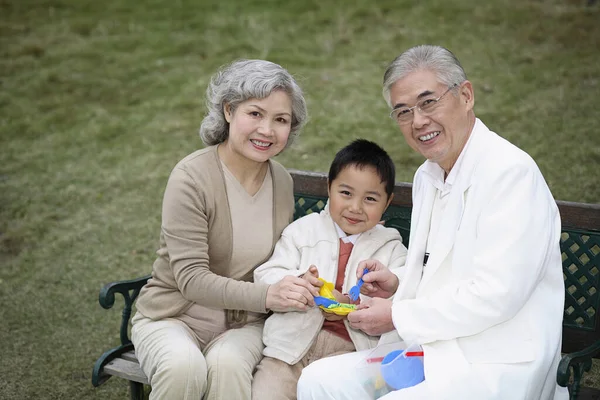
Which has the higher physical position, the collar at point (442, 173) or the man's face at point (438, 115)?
the man's face at point (438, 115)

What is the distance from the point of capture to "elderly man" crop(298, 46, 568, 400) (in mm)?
2846

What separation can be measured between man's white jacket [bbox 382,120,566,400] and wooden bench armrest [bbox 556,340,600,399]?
0.05 metres

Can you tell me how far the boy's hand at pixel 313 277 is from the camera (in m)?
3.38

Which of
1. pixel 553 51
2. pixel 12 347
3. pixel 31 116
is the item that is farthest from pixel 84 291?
pixel 553 51

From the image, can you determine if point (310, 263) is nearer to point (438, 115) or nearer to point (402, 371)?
point (402, 371)

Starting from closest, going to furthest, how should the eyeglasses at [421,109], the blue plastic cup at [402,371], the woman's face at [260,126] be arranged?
the blue plastic cup at [402,371] < the eyeglasses at [421,109] < the woman's face at [260,126]

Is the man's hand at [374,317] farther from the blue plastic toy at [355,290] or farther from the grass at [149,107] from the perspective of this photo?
the grass at [149,107]

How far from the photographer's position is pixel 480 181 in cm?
299

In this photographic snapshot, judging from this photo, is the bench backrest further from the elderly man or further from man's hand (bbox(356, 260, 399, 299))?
man's hand (bbox(356, 260, 399, 299))

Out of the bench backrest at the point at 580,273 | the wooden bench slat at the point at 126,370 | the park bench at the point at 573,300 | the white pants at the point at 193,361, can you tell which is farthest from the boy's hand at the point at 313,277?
the bench backrest at the point at 580,273

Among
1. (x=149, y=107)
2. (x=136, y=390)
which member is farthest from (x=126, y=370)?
(x=149, y=107)

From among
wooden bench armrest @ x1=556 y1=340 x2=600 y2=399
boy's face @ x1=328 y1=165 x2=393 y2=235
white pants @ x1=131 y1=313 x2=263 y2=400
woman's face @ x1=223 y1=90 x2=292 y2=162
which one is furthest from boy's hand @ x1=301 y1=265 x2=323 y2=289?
wooden bench armrest @ x1=556 y1=340 x2=600 y2=399

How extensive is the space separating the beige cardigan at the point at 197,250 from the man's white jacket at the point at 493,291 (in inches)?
32.6

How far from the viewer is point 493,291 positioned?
2.83 meters
